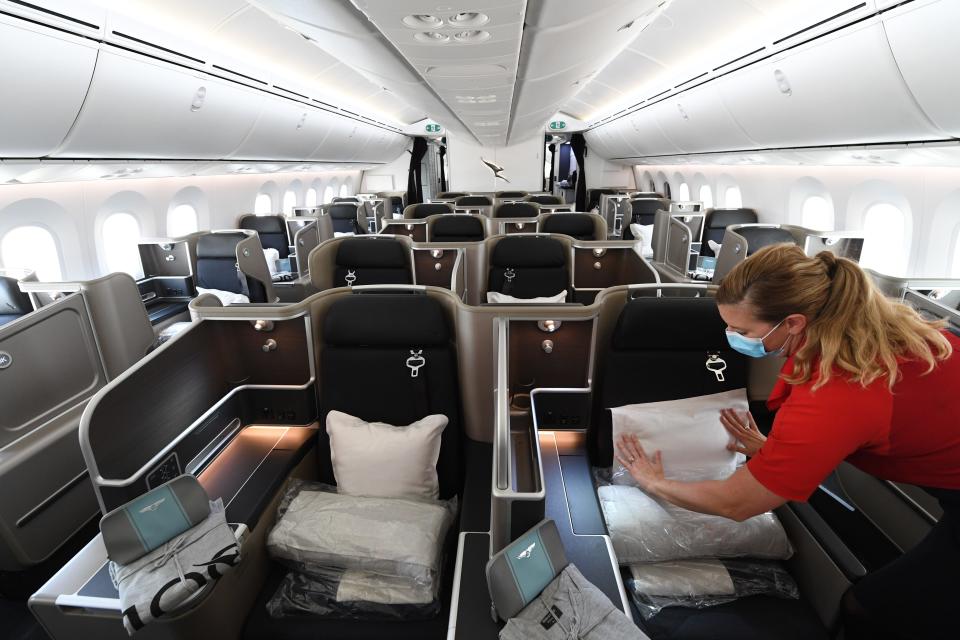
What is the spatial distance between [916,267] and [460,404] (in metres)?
5.34

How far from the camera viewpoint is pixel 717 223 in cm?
725

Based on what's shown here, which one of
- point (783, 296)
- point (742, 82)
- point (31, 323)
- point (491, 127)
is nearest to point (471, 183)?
point (491, 127)

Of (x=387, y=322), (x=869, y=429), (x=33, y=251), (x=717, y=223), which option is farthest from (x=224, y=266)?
(x=717, y=223)

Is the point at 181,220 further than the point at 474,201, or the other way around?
the point at 474,201

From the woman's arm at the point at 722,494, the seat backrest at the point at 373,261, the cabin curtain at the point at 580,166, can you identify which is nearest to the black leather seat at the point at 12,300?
the seat backrest at the point at 373,261

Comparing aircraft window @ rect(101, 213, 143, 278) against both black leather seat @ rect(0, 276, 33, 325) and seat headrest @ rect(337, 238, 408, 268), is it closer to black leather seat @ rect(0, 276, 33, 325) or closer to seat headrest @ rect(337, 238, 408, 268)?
black leather seat @ rect(0, 276, 33, 325)

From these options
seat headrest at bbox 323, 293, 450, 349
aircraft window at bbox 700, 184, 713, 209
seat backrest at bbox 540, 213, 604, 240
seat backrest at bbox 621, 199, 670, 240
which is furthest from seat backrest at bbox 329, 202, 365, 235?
seat headrest at bbox 323, 293, 450, 349

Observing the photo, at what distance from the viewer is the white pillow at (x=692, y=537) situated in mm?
1714

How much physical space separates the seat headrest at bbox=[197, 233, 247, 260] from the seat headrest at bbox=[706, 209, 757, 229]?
6.93 metres

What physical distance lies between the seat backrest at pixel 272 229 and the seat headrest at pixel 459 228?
3160 mm

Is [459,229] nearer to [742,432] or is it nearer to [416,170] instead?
[742,432]

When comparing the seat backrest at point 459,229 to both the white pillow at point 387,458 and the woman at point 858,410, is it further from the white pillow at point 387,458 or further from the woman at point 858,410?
the woman at point 858,410

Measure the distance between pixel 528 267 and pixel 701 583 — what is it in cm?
307

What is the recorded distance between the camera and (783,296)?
1.31 metres
